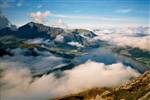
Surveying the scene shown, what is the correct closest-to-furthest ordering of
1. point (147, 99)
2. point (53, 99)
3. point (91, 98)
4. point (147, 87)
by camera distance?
point (147, 99) < point (147, 87) < point (91, 98) < point (53, 99)

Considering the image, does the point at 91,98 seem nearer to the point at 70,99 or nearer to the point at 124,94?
the point at 70,99

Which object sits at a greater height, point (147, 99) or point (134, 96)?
point (147, 99)

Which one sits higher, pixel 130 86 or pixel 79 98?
pixel 130 86

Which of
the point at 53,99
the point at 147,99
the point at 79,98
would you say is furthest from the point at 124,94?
the point at 53,99

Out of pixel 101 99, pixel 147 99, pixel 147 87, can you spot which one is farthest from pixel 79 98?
pixel 147 99

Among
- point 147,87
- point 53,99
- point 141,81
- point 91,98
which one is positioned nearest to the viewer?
point 147,87

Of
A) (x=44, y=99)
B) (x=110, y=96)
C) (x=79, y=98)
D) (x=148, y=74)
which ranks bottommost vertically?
(x=44, y=99)

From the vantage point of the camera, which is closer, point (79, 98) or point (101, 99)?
point (101, 99)

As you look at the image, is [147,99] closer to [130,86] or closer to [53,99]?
[130,86]

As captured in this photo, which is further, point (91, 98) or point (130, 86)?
point (91, 98)
